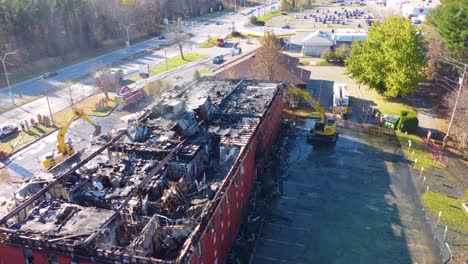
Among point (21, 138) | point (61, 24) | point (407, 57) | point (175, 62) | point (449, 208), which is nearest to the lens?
point (449, 208)

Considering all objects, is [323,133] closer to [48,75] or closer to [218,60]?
[218,60]

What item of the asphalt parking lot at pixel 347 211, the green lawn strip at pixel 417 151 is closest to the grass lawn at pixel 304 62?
the green lawn strip at pixel 417 151

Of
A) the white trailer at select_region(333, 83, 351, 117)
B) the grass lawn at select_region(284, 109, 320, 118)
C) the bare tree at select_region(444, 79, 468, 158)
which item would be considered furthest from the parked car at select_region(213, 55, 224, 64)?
the bare tree at select_region(444, 79, 468, 158)

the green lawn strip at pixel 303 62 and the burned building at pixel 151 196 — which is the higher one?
the burned building at pixel 151 196

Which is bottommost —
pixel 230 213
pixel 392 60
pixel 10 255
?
pixel 230 213

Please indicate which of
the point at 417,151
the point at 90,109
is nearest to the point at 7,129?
the point at 90,109

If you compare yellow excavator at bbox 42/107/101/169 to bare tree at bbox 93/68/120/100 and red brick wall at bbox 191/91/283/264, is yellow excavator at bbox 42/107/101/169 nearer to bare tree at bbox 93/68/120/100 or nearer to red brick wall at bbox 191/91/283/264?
red brick wall at bbox 191/91/283/264

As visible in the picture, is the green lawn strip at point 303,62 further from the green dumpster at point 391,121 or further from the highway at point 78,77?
the green dumpster at point 391,121
